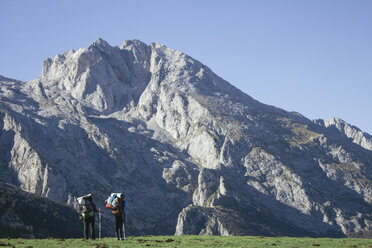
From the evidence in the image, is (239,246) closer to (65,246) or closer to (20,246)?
(65,246)

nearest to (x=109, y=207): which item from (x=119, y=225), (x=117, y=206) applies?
(x=117, y=206)

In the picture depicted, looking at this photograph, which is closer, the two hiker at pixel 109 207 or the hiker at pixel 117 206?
the two hiker at pixel 109 207

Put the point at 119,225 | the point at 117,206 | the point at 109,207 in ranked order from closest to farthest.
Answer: the point at 117,206 < the point at 109,207 < the point at 119,225

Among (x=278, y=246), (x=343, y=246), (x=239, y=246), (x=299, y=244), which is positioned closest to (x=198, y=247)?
(x=239, y=246)

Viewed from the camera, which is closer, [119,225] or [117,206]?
[117,206]

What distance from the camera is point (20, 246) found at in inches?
1887

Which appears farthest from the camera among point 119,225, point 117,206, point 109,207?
point 119,225

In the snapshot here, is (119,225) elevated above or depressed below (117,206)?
below

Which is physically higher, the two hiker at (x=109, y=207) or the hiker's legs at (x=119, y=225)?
the two hiker at (x=109, y=207)

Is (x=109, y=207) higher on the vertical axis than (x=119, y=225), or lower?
higher

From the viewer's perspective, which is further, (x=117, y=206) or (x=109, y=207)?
(x=109, y=207)

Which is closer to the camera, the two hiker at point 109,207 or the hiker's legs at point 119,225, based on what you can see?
the two hiker at point 109,207

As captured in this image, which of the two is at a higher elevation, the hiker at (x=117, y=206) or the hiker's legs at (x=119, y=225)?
the hiker at (x=117, y=206)

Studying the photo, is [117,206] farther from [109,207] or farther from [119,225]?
[119,225]
